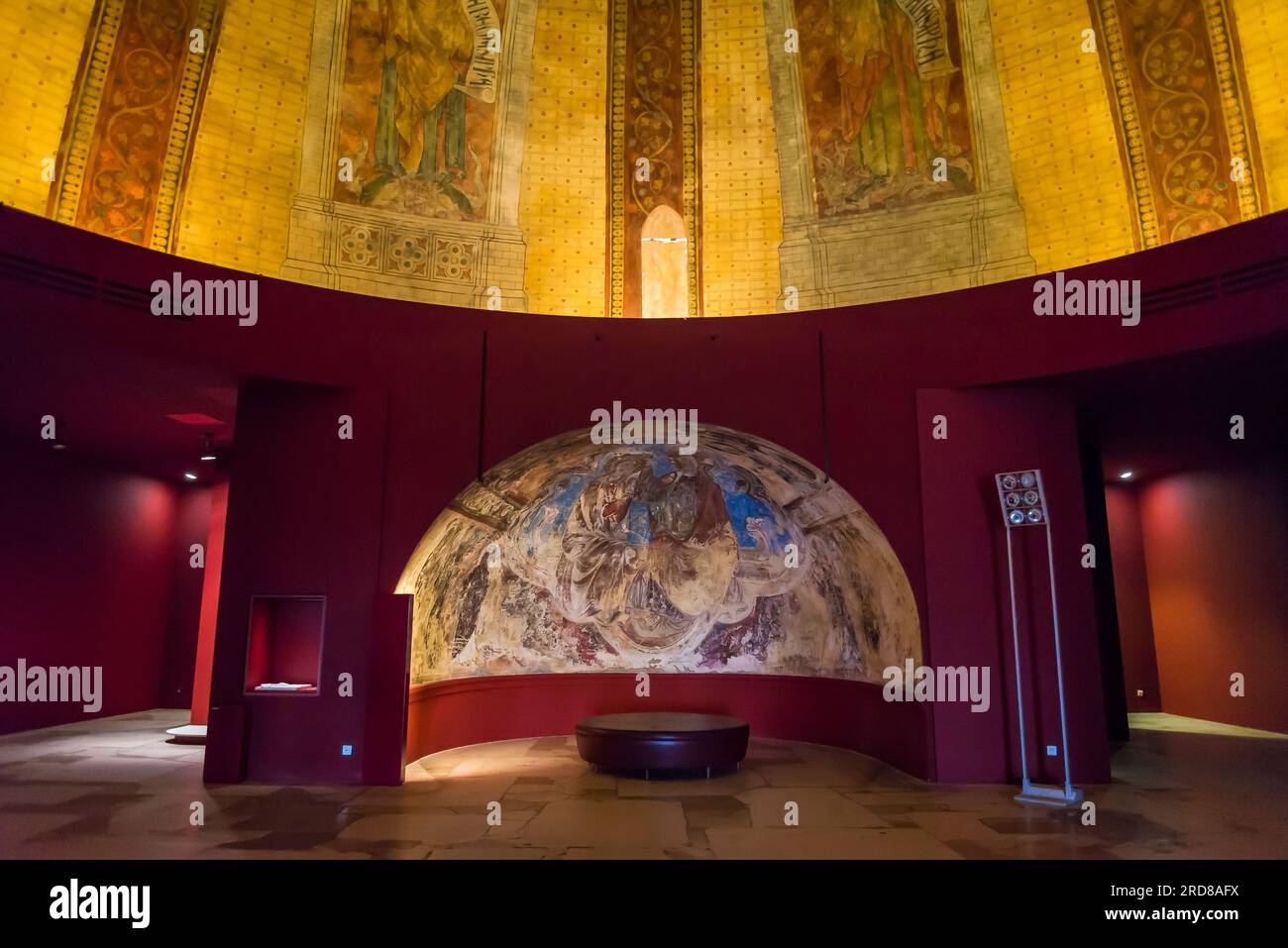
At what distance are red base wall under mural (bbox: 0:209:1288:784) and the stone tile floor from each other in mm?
850

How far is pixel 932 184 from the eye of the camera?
41.9 feet

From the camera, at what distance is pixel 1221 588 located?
15.1 metres

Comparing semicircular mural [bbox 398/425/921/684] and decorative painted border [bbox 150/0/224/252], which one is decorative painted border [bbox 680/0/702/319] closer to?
semicircular mural [bbox 398/425/921/684]

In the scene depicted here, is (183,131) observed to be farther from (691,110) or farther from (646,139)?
(691,110)

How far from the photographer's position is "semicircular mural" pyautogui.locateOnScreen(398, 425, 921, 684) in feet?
38.3

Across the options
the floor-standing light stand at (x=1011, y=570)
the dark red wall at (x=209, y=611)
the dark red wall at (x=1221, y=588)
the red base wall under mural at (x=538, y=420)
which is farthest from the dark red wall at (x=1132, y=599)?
the dark red wall at (x=209, y=611)

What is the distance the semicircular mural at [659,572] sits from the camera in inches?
460

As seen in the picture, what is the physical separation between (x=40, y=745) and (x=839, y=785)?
11.4 m

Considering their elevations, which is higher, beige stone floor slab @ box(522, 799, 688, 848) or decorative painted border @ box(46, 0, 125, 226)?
decorative painted border @ box(46, 0, 125, 226)

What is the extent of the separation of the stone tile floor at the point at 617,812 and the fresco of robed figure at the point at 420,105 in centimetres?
850

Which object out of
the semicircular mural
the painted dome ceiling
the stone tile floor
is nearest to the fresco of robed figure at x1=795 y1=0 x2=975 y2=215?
the painted dome ceiling

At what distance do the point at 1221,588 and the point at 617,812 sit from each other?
12.5m

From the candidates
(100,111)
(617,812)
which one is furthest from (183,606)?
(617,812)

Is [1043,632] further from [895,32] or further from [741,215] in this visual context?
[895,32]
